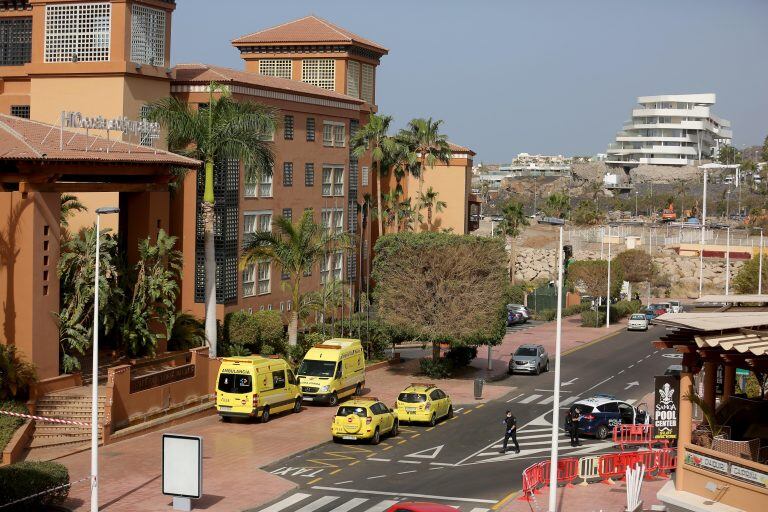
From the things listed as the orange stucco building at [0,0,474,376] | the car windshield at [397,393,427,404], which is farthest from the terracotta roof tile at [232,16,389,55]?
the car windshield at [397,393,427,404]

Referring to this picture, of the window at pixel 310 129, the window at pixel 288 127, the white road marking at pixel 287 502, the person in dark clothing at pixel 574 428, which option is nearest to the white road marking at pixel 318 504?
the white road marking at pixel 287 502

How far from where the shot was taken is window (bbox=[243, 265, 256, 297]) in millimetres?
60625

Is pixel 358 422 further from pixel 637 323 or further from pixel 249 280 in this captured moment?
pixel 637 323

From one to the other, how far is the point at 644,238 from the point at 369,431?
315 ft

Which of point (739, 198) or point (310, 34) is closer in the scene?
point (310, 34)

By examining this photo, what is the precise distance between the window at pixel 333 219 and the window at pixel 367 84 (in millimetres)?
11252

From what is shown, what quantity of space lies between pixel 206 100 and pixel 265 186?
757 cm

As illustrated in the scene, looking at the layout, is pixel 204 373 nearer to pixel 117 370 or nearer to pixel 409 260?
pixel 117 370

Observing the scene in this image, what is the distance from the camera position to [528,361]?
5762 centimetres

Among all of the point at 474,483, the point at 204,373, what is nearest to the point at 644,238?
the point at 204,373

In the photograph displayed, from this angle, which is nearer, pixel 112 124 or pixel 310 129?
pixel 112 124

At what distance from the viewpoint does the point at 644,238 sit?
130125 mm

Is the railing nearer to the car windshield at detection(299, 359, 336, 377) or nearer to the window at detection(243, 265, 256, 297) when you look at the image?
the car windshield at detection(299, 359, 336, 377)

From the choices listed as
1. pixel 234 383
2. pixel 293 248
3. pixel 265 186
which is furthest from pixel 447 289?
pixel 234 383
